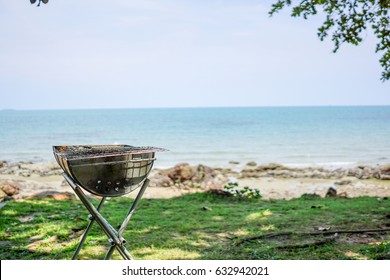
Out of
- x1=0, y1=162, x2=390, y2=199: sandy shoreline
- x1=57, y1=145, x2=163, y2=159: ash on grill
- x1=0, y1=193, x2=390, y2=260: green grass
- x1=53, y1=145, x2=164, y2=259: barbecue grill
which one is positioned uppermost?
x1=57, y1=145, x2=163, y2=159: ash on grill

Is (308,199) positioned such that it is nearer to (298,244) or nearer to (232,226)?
(232,226)

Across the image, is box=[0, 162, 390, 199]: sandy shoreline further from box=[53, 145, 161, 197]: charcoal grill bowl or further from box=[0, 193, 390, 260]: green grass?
box=[53, 145, 161, 197]: charcoal grill bowl

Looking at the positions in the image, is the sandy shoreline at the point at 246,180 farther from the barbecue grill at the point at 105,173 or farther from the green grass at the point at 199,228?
the barbecue grill at the point at 105,173

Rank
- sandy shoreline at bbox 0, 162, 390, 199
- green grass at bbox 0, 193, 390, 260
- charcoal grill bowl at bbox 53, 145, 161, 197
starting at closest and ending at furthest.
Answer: charcoal grill bowl at bbox 53, 145, 161, 197 < green grass at bbox 0, 193, 390, 260 < sandy shoreline at bbox 0, 162, 390, 199

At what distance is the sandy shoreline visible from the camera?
27.3ft

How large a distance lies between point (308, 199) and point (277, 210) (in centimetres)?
150

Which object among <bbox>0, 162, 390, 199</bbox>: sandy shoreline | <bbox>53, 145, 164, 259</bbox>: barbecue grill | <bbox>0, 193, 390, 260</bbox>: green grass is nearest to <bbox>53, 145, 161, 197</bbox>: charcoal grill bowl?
<bbox>53, 145, 164, 259</bbox>: barbecue grill

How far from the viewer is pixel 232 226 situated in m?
4.55

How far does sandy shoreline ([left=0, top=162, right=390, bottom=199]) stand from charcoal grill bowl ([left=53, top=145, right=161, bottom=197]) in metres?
4.48

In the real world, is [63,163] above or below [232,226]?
above

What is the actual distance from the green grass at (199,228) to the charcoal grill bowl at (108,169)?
3.35ft

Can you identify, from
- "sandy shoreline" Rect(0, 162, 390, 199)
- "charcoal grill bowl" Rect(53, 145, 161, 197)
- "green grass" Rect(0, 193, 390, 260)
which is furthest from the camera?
"sandy shoreline" Rect(0, 162, 390, 199)
